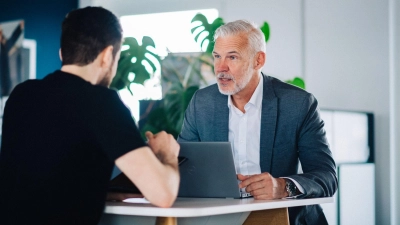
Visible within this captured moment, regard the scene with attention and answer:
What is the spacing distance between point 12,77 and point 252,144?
337 cm

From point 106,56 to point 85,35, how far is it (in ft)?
0.30

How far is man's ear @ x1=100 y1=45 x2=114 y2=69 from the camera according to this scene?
6.13 feet

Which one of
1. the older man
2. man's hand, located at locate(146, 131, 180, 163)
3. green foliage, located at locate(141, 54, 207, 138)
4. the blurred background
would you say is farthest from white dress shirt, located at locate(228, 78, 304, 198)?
green foliage, located at locate(141, 54, 207, 138)

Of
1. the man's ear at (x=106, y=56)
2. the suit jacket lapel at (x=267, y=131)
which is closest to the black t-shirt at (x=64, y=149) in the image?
the man's ear at (x=106, y=56)

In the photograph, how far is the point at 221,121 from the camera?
2.77m

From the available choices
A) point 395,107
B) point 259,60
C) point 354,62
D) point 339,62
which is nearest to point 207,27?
point 339,62

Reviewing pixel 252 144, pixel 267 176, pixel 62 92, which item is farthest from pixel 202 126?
pixel 62 92

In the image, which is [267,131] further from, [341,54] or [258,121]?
[341,54]

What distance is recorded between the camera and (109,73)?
192 cm

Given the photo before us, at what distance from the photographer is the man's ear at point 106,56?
6.13 ft

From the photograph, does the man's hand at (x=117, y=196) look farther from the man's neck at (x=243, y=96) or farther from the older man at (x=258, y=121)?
the man's neck at (x=243, y=96)

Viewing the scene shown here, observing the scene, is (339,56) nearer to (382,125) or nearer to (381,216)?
(382,125)

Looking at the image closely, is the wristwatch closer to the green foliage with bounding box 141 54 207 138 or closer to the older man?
the older man

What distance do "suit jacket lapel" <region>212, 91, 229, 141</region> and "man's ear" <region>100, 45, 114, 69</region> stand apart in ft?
3.19
